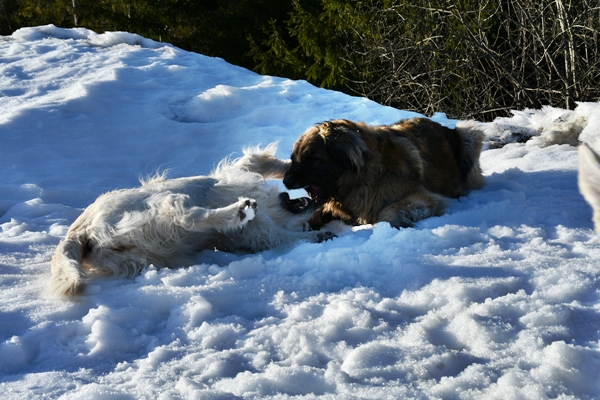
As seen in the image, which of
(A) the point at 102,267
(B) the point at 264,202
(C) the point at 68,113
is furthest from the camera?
(C) the point at 68,113

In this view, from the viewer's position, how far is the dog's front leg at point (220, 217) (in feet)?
12.2

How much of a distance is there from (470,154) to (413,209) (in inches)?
50.4

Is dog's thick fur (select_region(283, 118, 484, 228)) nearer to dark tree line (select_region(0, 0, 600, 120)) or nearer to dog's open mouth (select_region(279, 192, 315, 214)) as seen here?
dog's open mouth (select_region(279, 192, 315, 214))

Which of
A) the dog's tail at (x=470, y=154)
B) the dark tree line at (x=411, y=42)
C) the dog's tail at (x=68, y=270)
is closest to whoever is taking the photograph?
the dog's tail at (x=68, y=270)

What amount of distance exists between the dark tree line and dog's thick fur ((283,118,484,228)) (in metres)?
5.69

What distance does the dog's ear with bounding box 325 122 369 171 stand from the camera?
4.62m

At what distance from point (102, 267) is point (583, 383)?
8.89ft

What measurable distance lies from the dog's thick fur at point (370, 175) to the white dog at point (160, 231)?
63 cm

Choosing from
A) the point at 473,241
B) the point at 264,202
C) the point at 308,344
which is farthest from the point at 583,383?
the point at 264,202

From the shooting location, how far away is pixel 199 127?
714 centimetres

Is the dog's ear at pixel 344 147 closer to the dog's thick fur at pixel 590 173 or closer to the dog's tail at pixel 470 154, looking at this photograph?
the dog's tail at pixel 470 154

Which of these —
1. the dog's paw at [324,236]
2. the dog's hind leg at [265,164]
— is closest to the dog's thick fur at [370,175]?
the dog's hind leg at [265,164]

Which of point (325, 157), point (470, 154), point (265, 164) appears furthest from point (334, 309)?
point (470, 154)

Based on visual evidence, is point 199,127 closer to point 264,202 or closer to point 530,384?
point 264,202
